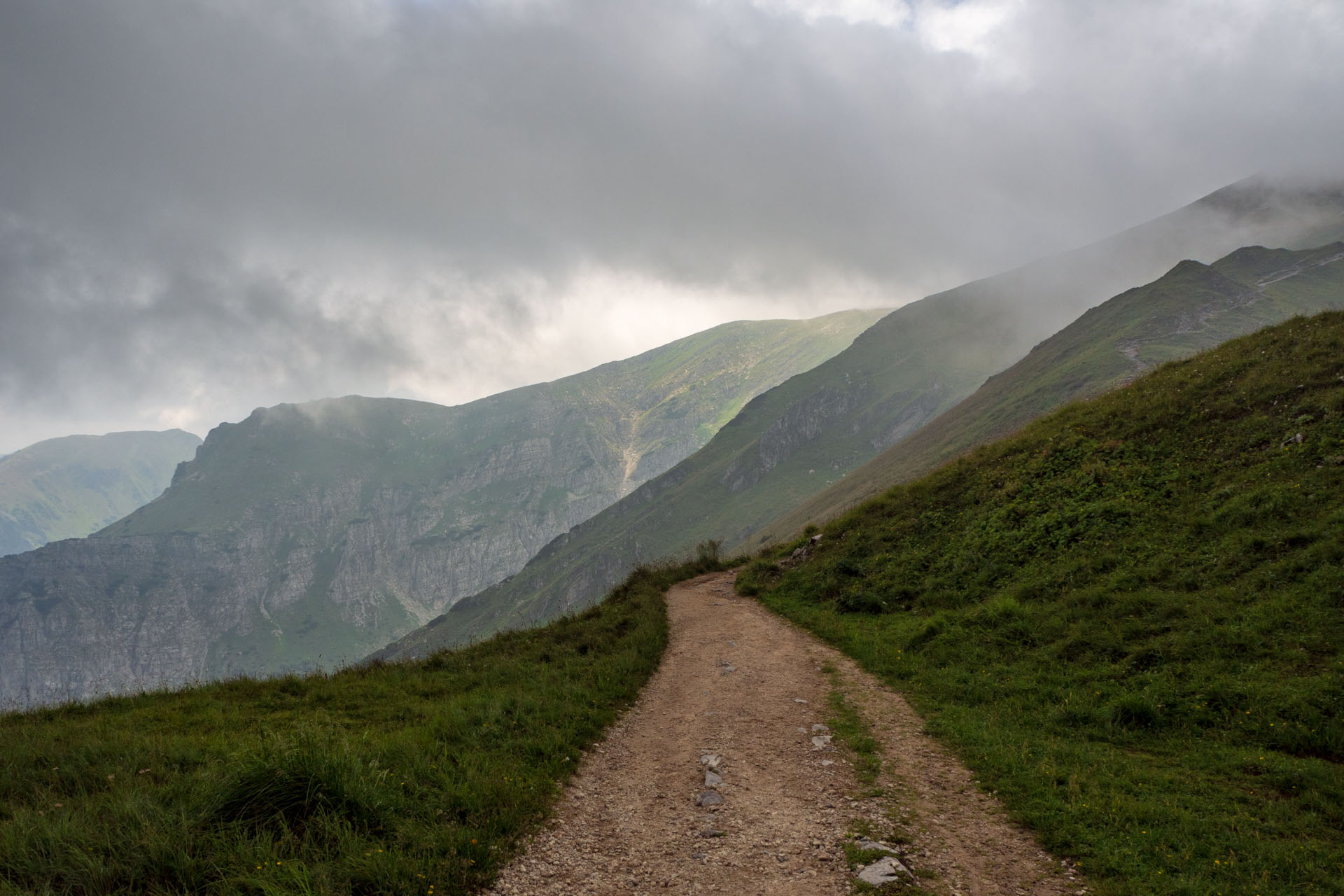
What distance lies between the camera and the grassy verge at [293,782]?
22.3 feet

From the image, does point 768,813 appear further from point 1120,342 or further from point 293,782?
point 1120,342

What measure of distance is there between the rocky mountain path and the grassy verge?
845mm

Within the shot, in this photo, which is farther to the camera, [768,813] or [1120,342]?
[1120,342]

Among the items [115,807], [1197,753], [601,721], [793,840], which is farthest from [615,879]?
[1197,753]

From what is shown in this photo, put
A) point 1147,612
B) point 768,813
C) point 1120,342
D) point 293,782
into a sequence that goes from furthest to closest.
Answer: point 1120,342 → point 1147,612 → point 768,813 → point 293,782

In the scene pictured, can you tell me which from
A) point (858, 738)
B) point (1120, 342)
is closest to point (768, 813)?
point (858, 738)

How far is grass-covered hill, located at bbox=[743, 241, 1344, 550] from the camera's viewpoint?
124625 millimetres

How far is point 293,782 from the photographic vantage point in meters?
8.27

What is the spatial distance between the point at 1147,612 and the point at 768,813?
443 inches

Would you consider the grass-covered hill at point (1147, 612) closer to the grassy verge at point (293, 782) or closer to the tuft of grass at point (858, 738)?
the tuft of grass at point (858, 738)

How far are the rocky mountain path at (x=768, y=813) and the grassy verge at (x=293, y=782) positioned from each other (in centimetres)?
84

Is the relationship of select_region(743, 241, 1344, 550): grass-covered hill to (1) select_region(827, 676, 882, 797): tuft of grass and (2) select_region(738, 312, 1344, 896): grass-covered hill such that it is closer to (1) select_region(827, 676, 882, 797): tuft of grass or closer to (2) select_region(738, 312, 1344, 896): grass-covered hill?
(2) select_region(738, 312, 1344, 896): grass-covered hill

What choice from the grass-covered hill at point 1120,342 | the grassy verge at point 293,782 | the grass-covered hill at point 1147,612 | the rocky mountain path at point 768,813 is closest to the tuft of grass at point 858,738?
the rocky mountain path at point 768,813

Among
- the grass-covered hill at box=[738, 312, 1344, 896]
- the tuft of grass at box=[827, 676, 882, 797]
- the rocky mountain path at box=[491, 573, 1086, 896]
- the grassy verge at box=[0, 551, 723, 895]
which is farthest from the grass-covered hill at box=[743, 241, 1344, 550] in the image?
the grassy verge at box=[0, 551, 723, 895]
